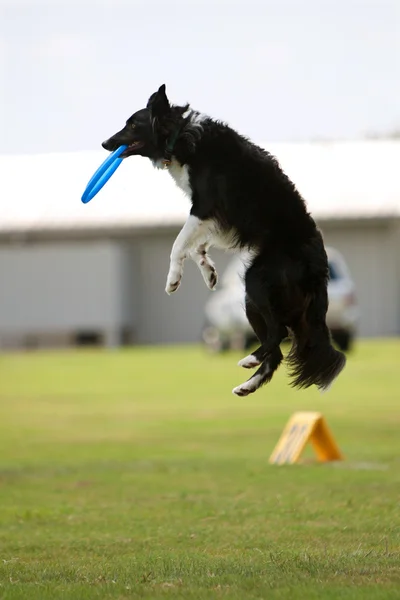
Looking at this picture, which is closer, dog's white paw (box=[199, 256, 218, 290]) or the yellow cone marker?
dog's white paw (box=[199, 256, 218, 290])

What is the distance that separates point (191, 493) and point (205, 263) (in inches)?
215

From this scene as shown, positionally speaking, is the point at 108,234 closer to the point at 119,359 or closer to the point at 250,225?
the point at 119,359

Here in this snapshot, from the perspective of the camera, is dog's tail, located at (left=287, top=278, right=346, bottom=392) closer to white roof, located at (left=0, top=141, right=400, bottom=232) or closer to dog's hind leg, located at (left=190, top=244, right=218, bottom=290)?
dog's hind leg, located at (left=190, top=244, right=218, bottom=290)

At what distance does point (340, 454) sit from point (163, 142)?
8.40 metres

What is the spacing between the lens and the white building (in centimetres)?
4497

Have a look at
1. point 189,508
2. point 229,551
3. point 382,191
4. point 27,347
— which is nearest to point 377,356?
point 382,191

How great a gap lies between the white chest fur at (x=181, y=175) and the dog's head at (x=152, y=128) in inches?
4.0

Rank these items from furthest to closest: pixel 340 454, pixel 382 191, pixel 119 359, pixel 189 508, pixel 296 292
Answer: pixel 382 191
pixel 119 359
pixel 340 454
pixel 189 508
pixel 296 292

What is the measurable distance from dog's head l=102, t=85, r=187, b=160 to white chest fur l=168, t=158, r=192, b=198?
0.10 m

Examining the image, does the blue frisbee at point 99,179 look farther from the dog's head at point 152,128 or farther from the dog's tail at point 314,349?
the dog's tail at point 314,349

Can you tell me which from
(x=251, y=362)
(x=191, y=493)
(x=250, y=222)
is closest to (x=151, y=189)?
(x=191, y=493)

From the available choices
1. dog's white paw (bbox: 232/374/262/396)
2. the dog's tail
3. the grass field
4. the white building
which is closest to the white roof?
the white building

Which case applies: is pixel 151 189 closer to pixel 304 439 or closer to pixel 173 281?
pixel 304 439

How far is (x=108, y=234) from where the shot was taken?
163 feet
